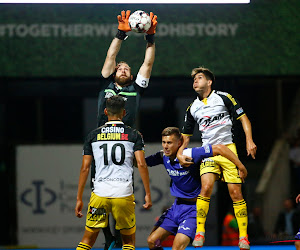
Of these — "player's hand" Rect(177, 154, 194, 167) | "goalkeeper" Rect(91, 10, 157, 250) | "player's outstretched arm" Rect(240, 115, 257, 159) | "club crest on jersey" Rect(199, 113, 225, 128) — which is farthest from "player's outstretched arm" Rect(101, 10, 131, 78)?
"player's outstretched arm" Rect(240, 115, 257, 159)

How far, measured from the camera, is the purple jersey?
841 centimetres

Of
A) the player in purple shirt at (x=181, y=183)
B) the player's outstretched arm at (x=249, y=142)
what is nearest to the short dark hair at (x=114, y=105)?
the player in purple shirt at (x=181, y=183)

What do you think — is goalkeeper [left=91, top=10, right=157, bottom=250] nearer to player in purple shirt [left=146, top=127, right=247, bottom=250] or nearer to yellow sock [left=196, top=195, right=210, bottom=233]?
player in purple shirt [left=146, top=127, right=247, bottom=250]

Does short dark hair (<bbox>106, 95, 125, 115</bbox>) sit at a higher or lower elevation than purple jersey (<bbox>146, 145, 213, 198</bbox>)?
higher

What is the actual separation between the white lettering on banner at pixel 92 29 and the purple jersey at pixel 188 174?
5.16 meters

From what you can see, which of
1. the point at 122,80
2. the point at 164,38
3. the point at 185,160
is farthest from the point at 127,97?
the point at 164,38

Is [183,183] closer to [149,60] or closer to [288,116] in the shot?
[149,60]

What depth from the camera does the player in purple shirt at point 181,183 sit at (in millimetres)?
8352

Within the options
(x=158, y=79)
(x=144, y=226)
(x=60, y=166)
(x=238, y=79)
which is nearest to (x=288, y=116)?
(x=238, y=79)

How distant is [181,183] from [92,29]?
5.58 meters

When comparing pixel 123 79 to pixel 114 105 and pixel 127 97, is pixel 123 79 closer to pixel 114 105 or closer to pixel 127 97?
pixel 127 97

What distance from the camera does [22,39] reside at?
13.2 metres

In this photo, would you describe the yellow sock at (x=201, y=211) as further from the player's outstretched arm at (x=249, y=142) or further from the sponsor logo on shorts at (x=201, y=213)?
the player's outstretched arm at (x=249, y=142)

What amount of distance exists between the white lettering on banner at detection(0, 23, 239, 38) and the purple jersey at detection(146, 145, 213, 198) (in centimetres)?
516
